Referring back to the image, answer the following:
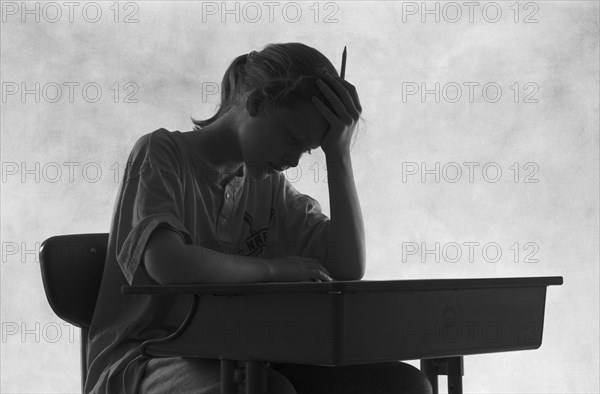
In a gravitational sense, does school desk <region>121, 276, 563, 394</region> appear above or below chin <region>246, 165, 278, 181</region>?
below

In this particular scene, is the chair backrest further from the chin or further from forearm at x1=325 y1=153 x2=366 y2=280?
forearm at x1=325 y1=153 x2=366 y2=280

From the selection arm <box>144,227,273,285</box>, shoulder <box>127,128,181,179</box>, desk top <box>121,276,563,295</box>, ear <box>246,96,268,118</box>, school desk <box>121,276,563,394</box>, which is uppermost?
ear <box>246,96,268,118</box>

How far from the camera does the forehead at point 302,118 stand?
136 cm

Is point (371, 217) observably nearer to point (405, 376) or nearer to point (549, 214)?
point (549, 214)

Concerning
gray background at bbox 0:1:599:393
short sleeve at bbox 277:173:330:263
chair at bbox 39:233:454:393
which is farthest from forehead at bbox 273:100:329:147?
gray background at bbox 0:1:599:393

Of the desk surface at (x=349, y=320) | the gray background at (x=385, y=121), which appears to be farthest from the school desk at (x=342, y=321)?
the gray background at (x=385, y=121)

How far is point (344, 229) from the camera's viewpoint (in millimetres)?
1499

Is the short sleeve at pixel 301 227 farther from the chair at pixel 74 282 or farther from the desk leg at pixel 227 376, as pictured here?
the desk leg at pixel 227 376

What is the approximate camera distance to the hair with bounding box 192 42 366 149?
1.36 meters

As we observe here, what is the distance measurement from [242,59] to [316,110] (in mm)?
199

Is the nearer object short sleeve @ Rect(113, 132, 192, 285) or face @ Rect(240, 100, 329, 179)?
short sleeve @ Rect(113, 132, 192, 285)

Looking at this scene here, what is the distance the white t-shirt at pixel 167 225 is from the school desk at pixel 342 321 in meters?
0.17

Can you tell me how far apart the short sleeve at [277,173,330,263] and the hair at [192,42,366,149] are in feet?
0.72

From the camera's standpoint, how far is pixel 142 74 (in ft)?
8.52
